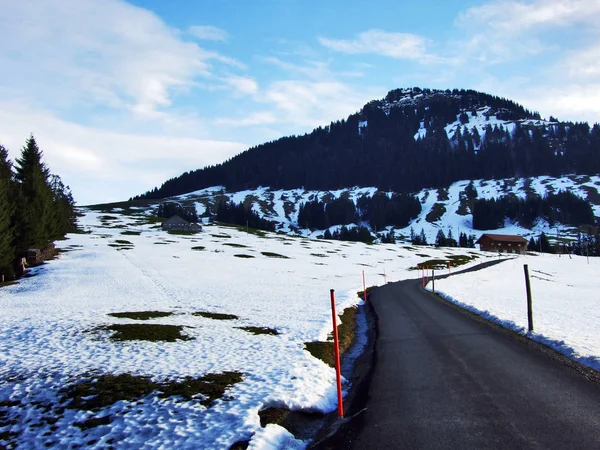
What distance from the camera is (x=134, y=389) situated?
1051 centimetres

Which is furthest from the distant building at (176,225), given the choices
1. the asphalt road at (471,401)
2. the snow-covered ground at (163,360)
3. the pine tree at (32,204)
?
the asphalt road at (471,401)

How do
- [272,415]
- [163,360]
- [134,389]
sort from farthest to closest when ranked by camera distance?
[163,360]
[134,389]
[272,415]

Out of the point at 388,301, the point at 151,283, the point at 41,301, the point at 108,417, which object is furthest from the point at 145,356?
the point at 151,283

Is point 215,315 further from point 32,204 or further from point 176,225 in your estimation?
point 176,225

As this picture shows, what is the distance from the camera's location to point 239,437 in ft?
25.6

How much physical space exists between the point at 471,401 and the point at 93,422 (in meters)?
8.44

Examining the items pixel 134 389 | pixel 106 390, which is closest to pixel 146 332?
pixel 106 390

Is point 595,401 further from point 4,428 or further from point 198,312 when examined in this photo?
point 198,312

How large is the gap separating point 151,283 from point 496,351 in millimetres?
31566

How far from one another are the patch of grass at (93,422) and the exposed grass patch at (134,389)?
600 millimetres

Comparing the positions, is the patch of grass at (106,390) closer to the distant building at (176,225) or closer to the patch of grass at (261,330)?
the patch of grass at (261,330)

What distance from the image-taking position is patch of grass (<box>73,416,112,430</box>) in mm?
8578

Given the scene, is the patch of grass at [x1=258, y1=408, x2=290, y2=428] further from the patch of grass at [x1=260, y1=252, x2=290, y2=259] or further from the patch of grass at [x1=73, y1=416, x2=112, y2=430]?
the patch of grass at [x1=260, y1=252, x2=290, y2=259]

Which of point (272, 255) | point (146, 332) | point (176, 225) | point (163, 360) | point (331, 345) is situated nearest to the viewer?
point (163, 360)
